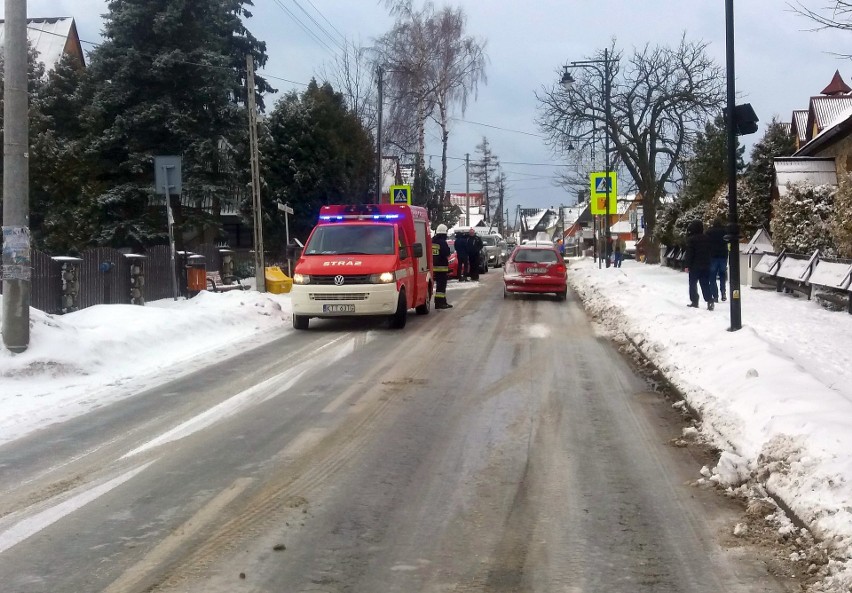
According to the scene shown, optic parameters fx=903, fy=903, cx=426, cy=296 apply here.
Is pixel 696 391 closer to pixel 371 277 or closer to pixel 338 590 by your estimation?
pixel 338 590

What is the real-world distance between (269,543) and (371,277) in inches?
412

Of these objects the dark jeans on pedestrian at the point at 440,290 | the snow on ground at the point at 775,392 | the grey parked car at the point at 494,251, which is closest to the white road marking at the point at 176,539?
the snow on ground at the point at 775,392

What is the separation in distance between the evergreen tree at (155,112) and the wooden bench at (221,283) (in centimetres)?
628

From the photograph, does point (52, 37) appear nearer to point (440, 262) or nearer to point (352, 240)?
point (440, 262)

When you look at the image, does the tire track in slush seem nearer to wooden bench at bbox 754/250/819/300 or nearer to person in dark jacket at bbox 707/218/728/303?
person in dark jacket at bbox 707/218/728/303

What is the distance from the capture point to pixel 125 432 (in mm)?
8031

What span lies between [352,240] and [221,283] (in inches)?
382

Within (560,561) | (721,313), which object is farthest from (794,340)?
(560,561)

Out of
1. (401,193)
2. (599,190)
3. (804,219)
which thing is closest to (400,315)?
(804,219)

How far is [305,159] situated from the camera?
39469 mm

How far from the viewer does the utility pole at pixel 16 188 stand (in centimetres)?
1060

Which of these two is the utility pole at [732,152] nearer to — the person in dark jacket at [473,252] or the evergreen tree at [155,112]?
the person in dark jacket at [473,252]

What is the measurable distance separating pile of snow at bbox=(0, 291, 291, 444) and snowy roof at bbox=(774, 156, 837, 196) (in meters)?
21.3

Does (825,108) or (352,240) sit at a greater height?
(825,108)
